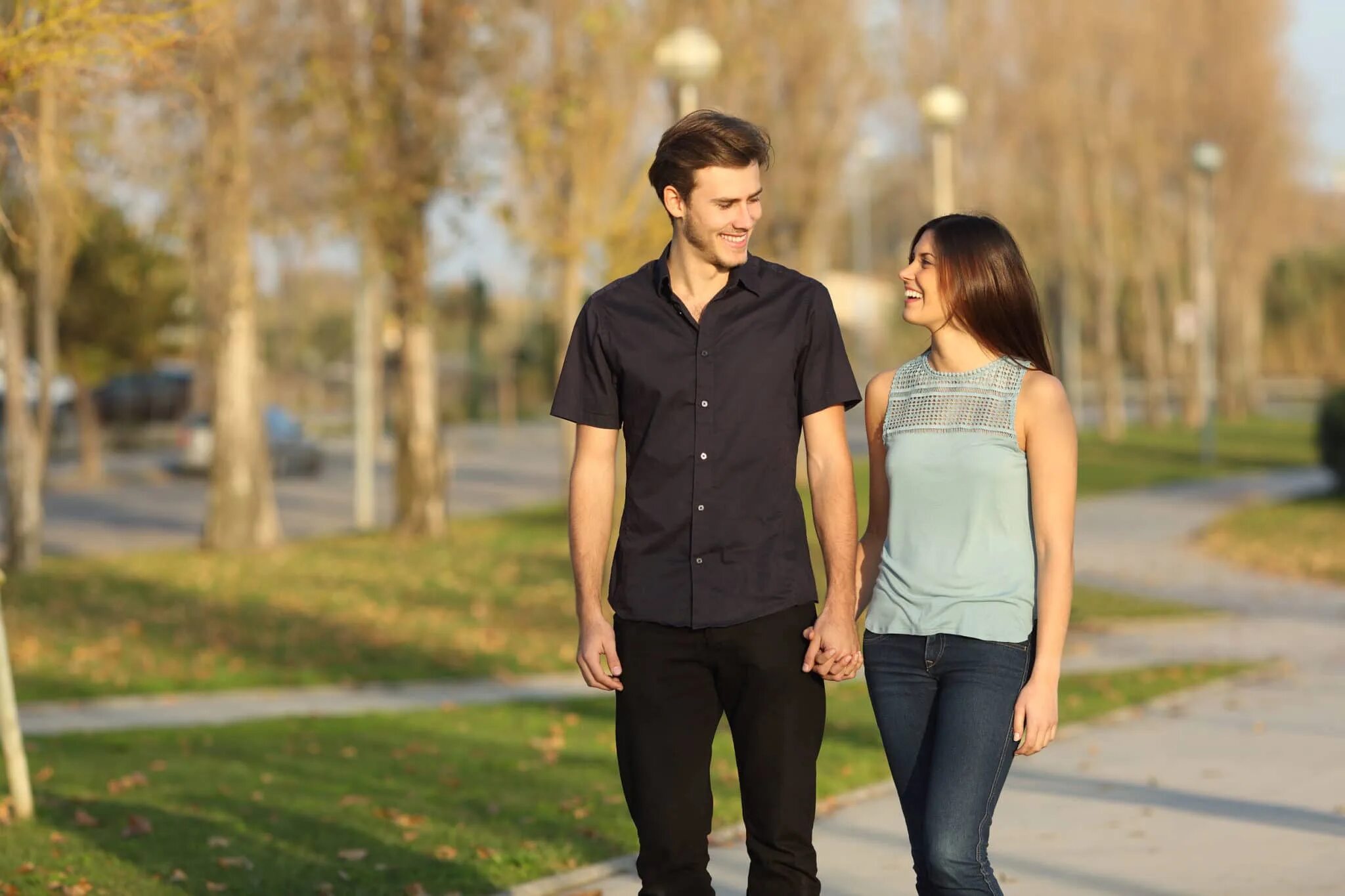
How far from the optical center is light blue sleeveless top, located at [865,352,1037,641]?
13.1 feet

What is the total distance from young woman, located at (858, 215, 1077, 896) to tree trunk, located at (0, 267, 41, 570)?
1471 centimetres

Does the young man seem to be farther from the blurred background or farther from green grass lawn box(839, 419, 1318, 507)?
green grass lawn box(839, 419, 1318, 507)

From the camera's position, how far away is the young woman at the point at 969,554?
3.95 metres

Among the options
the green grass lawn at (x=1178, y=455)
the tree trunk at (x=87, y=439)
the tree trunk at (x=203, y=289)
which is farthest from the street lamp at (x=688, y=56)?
the tree trunk at (x=87, y=439)

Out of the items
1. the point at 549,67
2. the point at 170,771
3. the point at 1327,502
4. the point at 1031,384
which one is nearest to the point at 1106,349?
the point at 1327,502

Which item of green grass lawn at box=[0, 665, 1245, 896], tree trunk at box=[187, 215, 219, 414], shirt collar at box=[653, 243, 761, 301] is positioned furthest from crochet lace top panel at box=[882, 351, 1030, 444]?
tree trunk at box=[187, 215, 219, 414]

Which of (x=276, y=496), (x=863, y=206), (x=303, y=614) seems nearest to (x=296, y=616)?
(x=303, y=614)

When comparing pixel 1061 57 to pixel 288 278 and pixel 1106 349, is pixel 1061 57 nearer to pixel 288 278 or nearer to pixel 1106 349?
pixel 1106 349

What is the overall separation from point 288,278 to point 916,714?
54806mm

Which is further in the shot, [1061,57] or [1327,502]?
[1061,57]

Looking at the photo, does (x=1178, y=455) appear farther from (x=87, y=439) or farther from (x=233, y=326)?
(x=233, y=326)

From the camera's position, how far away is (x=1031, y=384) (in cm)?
406

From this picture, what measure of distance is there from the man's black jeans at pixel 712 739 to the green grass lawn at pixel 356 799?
2189mm

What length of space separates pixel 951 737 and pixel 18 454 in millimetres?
15602
